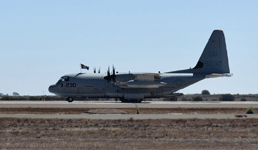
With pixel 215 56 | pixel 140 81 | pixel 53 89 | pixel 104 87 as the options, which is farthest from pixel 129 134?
pixel 215 56

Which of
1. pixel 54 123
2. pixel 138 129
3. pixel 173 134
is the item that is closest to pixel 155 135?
pixel 173 134

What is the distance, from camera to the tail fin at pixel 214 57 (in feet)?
205

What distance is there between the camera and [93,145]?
16.7 m

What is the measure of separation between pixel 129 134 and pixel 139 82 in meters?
37.8

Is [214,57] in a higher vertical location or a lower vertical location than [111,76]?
higher

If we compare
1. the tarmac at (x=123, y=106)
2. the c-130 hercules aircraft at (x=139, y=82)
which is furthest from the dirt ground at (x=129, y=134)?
the c-130 hercules aircraft at (x=139, y=82)

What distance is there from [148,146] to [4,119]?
16.8m

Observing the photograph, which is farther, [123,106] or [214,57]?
[214,57]

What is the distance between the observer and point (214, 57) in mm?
62781

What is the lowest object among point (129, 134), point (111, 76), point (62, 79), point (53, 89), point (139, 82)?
point (129, 134)

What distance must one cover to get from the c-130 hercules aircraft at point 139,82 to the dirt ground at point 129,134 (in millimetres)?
30800

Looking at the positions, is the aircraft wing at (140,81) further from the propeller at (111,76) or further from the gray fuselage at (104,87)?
the propeller at (111,76)

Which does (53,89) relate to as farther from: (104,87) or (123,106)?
(123,106)

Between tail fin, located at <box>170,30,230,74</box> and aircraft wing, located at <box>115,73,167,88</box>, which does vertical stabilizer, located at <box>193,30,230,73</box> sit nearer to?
tail fin, located at <box>170,30,230,74</box>
